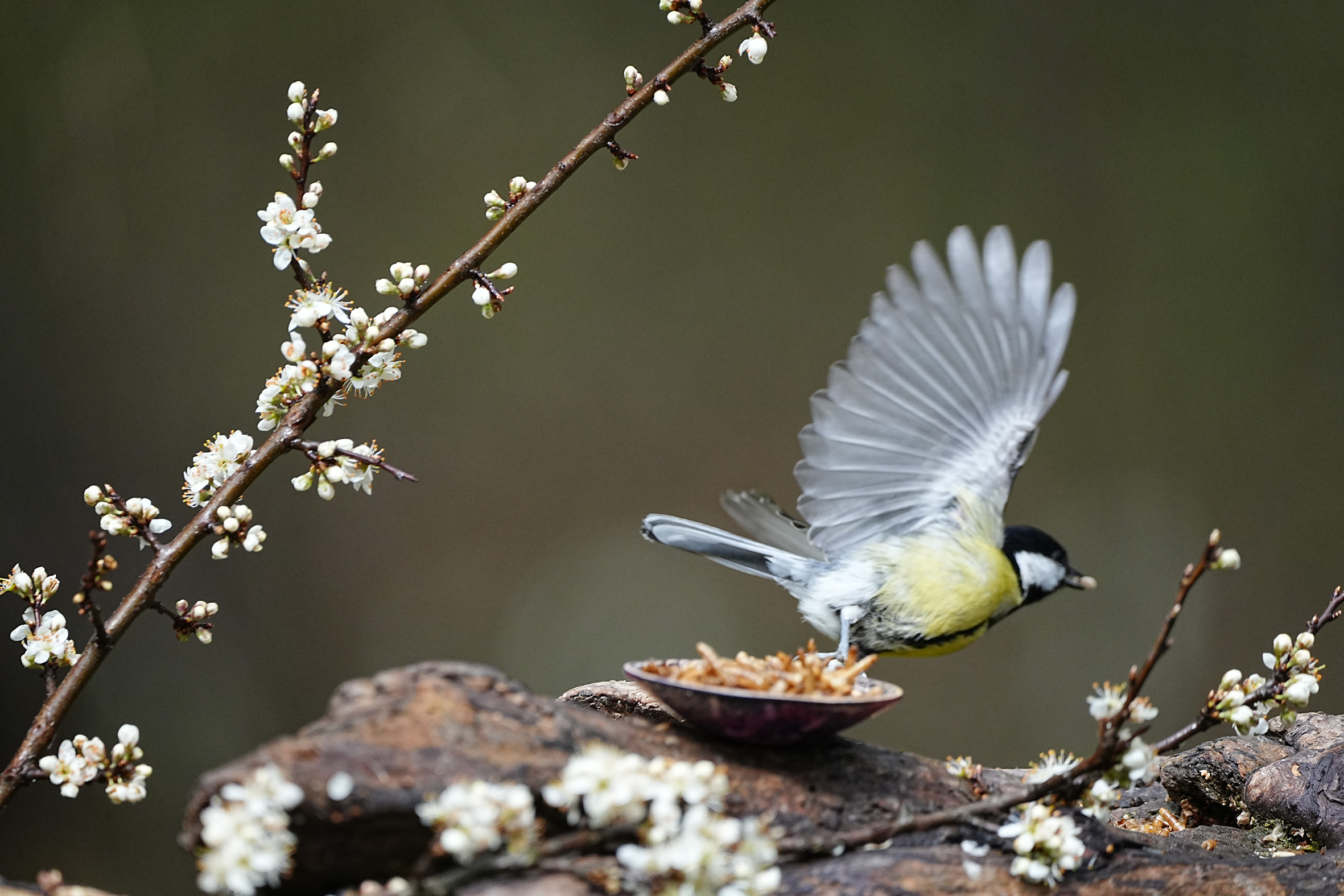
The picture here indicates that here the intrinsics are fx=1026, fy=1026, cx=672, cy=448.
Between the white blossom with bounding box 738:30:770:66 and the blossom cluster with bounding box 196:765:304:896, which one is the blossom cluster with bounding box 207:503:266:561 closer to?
the blossom cluster with bounding box 196:765:304:896

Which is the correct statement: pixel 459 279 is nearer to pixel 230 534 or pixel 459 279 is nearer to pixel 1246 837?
pixel 230 534

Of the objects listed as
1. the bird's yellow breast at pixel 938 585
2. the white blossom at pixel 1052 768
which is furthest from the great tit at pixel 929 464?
the white blossom at pixel 1052 768

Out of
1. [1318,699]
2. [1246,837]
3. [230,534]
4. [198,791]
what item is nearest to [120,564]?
[230,534]

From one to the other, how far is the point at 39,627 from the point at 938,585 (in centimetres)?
85

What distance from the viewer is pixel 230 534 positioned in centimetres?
85

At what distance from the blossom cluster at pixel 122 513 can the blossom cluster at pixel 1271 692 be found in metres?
0.88

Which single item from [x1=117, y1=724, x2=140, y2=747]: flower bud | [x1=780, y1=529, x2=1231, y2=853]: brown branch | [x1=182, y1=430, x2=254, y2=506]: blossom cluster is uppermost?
[x1=182, y1=430, x2=254, y2=506]: blossom cluster

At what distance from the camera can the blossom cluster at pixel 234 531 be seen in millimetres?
833

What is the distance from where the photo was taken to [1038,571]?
1185mm

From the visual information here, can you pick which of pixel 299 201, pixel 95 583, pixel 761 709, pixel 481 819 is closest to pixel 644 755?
pixel 761 709

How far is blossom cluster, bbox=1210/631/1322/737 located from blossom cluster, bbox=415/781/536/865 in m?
0.55

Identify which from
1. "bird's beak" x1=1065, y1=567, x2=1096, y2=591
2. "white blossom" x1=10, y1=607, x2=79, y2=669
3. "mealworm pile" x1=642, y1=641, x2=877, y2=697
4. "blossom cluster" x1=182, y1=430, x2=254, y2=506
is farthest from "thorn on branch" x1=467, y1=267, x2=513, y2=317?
"bird's beak" x1=1065, y1=567, x2=1096, y2=591

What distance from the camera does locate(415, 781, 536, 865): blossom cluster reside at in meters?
0.61

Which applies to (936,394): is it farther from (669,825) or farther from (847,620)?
(669,825)
